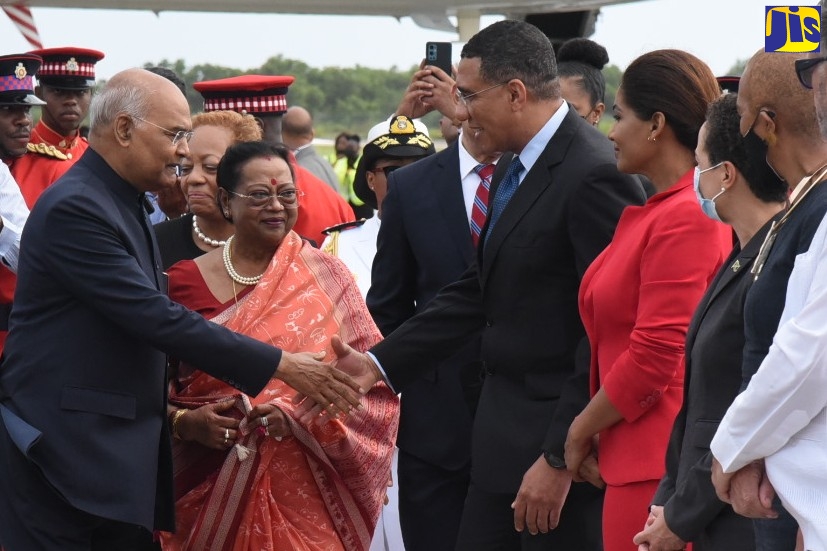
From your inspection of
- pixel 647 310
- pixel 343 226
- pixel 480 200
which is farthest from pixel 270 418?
pixel 343 226

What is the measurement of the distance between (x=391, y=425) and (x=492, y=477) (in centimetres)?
58

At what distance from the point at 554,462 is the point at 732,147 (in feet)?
3.61

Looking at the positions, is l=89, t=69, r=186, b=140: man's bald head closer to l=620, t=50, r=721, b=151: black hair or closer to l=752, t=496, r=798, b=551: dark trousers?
l=620, t=50, r=721, b=151: black hair

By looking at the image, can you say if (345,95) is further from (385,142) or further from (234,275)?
(234,275)

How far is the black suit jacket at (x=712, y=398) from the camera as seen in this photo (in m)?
2.93

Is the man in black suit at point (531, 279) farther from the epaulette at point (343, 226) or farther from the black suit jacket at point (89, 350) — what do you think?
the epaulette at point (343, 226)

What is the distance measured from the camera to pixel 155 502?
13.0 feet

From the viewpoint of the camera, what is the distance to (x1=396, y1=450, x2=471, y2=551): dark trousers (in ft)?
15.4

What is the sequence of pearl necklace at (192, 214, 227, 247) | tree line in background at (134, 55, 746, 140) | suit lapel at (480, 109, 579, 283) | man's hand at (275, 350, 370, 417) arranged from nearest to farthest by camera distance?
suit lapel at (480, 109, 579, 283)
man's hand at (275, 350, 370, 417)
pearl necklace at (192, 214, 227, 247)
tree line in background at (134, 55, 746, 140)

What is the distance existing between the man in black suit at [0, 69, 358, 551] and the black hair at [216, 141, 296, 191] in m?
0.55

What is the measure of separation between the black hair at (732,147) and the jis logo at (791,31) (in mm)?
275

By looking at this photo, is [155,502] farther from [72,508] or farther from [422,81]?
[422,81]

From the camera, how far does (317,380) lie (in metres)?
4.06

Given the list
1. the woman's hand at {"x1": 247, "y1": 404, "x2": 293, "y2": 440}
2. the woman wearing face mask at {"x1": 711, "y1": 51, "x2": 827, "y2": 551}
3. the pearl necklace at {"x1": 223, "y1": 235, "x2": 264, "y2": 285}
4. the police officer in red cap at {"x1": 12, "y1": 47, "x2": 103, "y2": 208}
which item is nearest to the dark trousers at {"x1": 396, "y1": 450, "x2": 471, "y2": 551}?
the woman's hand at {"x1": 247, "y1": 404, "x2": 293, "y2": 440}
